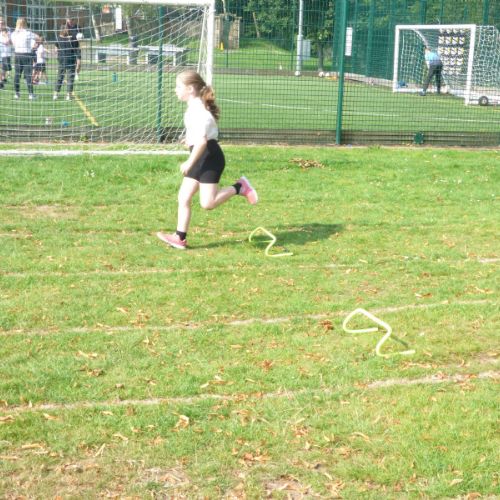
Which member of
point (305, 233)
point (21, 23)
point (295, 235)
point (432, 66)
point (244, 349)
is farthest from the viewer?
point (432, 66)

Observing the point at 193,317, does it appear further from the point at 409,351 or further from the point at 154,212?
the point at 154,212

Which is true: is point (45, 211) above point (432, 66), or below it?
below

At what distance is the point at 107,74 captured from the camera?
14.2 m

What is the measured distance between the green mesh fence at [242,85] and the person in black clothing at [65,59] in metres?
0.13

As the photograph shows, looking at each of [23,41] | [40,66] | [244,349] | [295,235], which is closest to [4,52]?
[23,41]

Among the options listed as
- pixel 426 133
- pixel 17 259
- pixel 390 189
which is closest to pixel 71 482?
pixel 17 259

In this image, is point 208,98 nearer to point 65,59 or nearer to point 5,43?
point 5,43

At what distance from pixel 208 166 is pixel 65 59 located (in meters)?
6.40

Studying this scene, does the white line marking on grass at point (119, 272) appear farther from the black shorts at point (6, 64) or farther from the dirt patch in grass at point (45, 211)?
the black shorts at point (6, 64)

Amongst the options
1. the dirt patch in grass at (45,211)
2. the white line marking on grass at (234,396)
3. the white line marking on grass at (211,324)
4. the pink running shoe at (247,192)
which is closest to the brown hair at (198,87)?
the pink running shoe at (247,192)

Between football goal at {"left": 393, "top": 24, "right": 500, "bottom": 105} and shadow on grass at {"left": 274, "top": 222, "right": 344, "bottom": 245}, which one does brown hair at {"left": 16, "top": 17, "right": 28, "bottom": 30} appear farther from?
football goal at {"left": 393, "top": 24, "right": 500, "bottom": 105}

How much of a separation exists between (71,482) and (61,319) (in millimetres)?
2510

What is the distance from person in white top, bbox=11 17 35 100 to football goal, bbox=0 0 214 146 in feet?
0.20

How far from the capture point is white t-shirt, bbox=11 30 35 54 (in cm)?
1348
